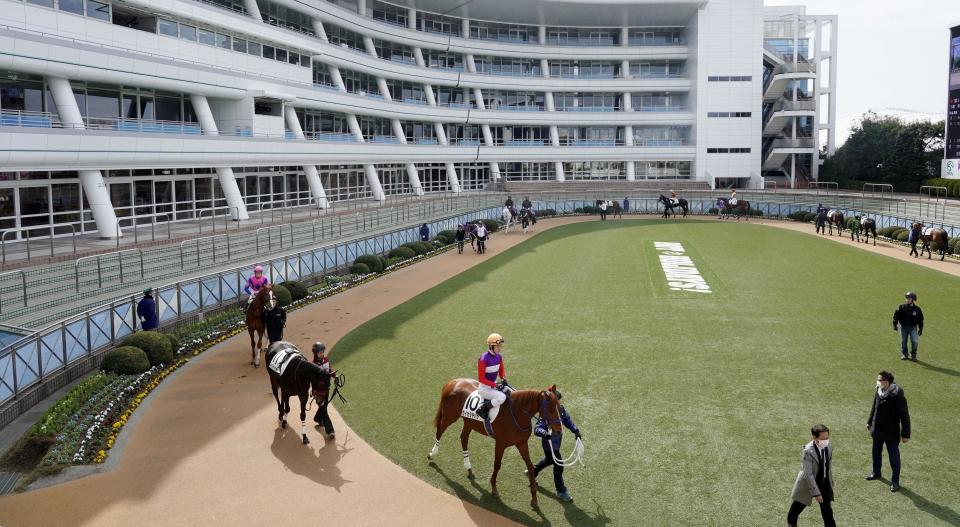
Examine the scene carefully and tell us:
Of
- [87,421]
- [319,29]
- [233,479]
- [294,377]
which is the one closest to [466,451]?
[294,377]

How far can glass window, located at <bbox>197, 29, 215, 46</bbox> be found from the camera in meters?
41.5

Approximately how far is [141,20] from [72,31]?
6.30 m

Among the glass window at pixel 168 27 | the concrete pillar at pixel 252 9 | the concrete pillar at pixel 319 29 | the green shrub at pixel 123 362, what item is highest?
the concrete pillar at pixel 319 29

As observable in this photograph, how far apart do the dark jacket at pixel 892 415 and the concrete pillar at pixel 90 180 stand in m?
27.9

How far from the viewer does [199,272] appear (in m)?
24.4

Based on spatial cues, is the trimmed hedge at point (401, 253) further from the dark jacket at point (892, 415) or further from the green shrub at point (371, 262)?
the dark jacket at point (892, 415)

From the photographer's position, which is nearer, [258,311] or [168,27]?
[258,311]

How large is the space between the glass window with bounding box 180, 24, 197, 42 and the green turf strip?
2123 cm

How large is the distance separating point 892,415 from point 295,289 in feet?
62.7

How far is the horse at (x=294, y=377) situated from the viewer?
43.3 ft

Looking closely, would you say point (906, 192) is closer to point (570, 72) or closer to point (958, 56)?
point (958, 56)

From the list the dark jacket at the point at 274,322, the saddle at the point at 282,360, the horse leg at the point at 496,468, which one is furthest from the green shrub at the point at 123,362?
the horse leg at the point at 496,468

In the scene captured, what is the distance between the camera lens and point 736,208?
192ft

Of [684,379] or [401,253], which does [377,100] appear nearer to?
[401,253]
